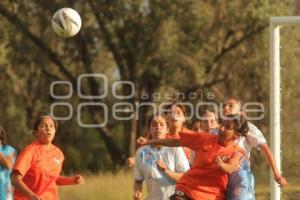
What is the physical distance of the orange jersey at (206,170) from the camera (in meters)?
6.77

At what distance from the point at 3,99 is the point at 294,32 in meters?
12.6

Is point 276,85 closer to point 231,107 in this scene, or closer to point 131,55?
point 231,107

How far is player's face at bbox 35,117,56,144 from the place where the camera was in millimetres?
7734

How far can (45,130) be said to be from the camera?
7.74m

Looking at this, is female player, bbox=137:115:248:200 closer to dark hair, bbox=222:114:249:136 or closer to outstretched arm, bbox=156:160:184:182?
dark hair, bbox=222:114:249:136

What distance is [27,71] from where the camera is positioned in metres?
22.3

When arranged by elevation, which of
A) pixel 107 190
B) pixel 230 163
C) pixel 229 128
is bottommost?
pixel 107 190

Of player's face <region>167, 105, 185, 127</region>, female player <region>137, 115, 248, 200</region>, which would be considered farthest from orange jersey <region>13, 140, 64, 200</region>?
female player <region>137, 115, 248, 200</region>

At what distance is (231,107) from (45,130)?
1.57 m

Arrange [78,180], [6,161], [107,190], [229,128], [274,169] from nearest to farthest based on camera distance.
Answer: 1. [229,128]
2. [274,169]
3. [78,180]
4. [6,161]
5. [107,190]

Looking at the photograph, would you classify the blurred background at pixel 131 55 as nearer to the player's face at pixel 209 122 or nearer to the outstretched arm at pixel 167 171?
the player's face at pixel 209 122

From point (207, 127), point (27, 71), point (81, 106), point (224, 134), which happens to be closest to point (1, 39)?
point (27, 71)

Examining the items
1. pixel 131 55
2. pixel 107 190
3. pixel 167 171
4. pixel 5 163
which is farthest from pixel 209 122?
pixel 131 55

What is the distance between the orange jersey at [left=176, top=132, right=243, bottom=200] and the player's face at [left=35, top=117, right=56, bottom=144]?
135 centimetres
